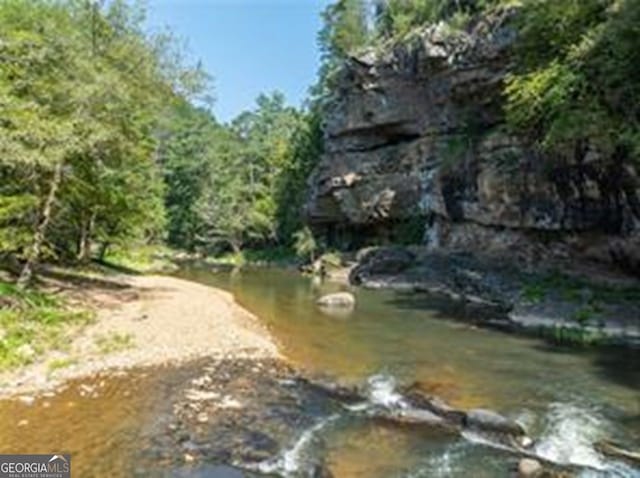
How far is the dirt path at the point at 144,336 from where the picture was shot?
15.9 meters

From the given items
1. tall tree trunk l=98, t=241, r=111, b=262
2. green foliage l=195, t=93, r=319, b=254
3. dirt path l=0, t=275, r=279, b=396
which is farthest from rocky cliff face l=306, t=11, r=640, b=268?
tall tree trunk l=98, t=241, r=111, b=262

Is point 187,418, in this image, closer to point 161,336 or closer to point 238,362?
point 238,362

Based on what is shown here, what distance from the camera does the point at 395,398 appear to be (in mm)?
15992

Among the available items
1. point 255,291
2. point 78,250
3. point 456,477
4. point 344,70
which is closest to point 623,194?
point 255,291

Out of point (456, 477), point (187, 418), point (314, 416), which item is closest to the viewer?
point (456, 477)

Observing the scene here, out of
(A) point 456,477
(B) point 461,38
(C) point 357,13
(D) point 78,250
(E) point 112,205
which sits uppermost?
(C) point 357,13

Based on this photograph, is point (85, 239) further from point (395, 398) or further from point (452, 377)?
point (395, 398)

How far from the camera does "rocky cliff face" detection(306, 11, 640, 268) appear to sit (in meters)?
33.9

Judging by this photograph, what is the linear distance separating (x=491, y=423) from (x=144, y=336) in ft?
34.6

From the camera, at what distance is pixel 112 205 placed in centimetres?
3303

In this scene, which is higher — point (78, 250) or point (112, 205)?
point (112, 205)

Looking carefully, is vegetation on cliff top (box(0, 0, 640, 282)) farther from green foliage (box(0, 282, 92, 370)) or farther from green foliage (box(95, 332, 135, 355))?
green foliage (box(95, 332, 135, 355))

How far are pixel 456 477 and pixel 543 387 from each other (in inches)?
270

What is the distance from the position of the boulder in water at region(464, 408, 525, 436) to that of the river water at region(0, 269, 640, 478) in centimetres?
53
